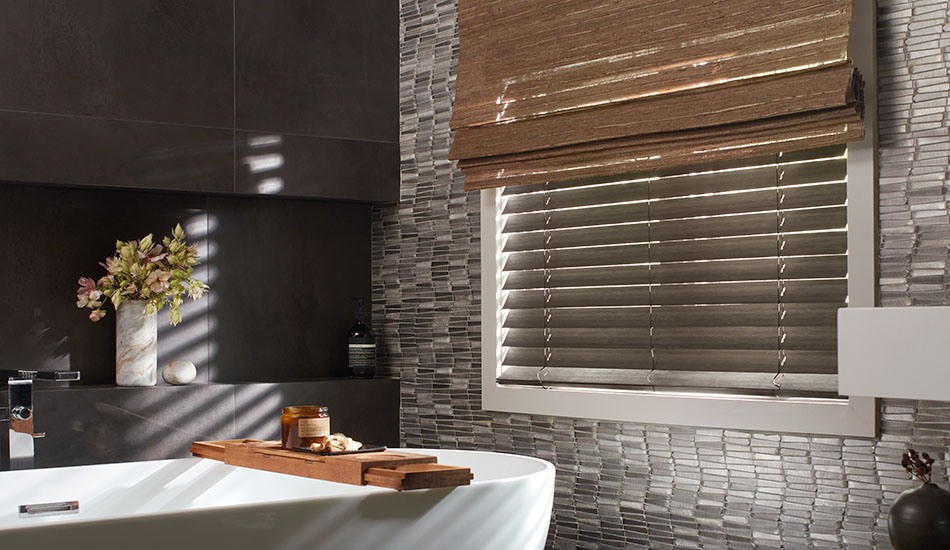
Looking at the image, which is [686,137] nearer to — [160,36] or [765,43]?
[765,43]

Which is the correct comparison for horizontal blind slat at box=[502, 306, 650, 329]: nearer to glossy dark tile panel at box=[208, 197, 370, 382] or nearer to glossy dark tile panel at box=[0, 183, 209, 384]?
glossy dark tile panel at box=[208, 197, 370, 382]

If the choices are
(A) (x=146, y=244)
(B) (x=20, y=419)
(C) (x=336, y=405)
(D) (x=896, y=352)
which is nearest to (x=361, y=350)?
(C) (x=336, y=405)

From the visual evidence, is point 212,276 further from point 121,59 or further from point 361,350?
point 121,59

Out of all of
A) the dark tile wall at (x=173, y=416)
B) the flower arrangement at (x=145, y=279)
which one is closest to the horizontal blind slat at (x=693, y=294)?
the dark tile wall at (x=173, y=416)

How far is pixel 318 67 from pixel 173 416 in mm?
1165

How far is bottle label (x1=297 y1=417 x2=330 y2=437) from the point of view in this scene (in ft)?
7.15

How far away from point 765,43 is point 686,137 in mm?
290

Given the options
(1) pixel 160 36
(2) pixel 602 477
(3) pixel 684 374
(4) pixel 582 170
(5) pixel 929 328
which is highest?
(1) pixel 160 36

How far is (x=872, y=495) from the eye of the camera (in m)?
2.12

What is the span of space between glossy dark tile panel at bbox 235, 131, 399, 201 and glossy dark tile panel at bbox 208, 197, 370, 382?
8.6 inches

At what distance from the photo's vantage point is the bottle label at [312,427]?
7.15ft

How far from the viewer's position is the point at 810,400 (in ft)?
7.41

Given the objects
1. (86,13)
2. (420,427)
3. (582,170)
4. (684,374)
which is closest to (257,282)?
(420,427)

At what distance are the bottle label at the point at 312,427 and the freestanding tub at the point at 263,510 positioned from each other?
14cm
